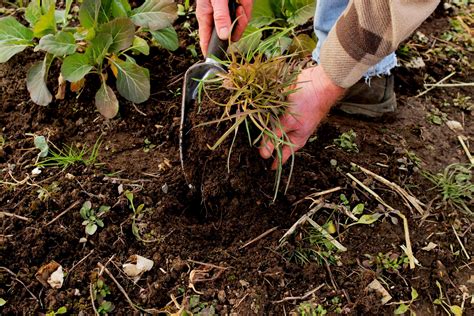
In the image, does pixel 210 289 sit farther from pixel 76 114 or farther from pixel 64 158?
pixel 76 114

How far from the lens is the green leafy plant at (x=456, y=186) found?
6.89ft

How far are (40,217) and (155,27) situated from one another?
90cm

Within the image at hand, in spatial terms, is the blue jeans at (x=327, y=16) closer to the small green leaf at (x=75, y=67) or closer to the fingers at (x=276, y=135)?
the fingers at (x=276, y=135)

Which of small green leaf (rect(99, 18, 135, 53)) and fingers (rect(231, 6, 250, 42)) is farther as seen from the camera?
small green leaf (rect(99, 18, 135, 53))

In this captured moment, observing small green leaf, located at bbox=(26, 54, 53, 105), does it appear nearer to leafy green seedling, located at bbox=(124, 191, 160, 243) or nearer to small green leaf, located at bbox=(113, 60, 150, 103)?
small green leaf, located at bbox=(113, 60, 150, 103)

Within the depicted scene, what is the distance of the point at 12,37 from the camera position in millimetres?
2254

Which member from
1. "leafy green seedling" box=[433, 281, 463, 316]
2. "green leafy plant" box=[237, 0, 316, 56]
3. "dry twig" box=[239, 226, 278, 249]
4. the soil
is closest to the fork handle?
the soil

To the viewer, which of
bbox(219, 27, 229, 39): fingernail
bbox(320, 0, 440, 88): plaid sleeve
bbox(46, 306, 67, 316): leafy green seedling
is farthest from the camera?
bbox(219, 27, 229, 39): fingernail

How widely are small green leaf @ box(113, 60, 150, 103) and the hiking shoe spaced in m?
0.89

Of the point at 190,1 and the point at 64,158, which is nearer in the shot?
the point at 64,158

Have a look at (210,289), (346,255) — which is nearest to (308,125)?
(346,255)

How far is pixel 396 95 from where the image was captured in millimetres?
2615

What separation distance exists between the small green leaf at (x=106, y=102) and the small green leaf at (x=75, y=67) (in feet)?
0.36

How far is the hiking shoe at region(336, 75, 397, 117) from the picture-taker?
7.95ft
